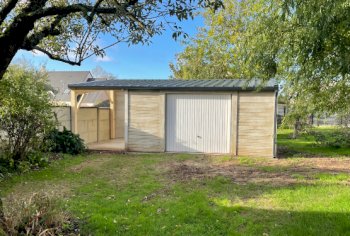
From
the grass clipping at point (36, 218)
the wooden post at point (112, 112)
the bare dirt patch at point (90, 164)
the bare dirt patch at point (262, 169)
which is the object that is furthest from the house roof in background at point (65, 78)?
the grass clipping at point (36, 218)

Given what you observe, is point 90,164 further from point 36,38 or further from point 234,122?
point 36,38

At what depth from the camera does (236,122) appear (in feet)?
34.5

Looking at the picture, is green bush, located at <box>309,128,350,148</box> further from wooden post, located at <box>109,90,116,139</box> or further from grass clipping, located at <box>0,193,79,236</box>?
grass clipping, located at <box>0,193,79,236</box>

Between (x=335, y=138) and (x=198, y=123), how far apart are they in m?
5.77

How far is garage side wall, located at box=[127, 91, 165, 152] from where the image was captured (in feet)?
36.5

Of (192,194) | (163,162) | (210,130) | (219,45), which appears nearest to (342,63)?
(192,194)

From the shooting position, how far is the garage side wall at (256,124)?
10281 millimetres

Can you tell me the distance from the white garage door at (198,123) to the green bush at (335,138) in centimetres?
448

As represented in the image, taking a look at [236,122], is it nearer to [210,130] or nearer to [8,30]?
[210,130]

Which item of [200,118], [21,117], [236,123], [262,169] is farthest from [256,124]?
[21,117]

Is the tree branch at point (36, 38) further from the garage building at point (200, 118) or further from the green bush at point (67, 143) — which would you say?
the garage building at point (200, 118)

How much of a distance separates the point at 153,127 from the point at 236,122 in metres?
2.90

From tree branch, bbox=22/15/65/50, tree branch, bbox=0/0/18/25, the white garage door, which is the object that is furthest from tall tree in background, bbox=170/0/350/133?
tree branch, bbox=0/0/18/25

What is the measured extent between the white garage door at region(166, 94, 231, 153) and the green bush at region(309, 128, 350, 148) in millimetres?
4482
